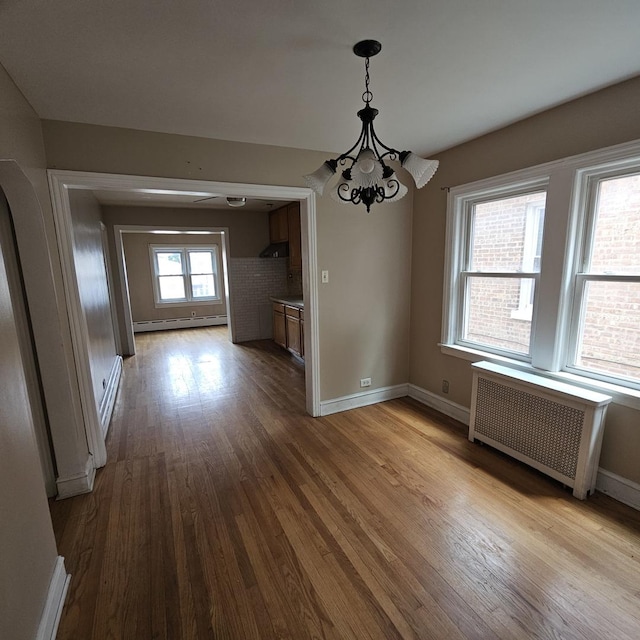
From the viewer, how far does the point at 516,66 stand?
1.80 meters

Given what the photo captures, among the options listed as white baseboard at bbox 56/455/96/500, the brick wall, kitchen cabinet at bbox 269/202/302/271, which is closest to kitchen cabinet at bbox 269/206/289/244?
kitchen cabinet at bbox 269/202/302/271

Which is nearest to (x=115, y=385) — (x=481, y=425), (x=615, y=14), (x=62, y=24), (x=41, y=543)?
(x=41, y=543)

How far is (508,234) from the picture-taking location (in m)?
2.78

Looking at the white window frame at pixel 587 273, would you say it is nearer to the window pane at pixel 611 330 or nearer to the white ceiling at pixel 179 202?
the window pane at pixel 611 330

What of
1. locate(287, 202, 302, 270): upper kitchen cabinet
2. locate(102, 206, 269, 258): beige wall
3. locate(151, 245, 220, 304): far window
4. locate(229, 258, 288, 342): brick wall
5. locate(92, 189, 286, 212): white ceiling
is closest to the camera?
locate(92, 189, 286, 212): white ceiling

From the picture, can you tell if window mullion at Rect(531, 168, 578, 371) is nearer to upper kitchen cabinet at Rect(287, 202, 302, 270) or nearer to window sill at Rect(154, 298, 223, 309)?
upper kitchen cabinet at Rect(287, 202, 302, 270)

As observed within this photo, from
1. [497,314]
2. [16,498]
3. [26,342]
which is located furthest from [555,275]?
[26,342]

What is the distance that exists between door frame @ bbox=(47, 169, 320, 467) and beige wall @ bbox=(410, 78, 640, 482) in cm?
119

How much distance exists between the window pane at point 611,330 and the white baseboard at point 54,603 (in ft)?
10.6

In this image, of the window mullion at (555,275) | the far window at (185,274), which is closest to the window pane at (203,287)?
Result: the far window at (185,274)

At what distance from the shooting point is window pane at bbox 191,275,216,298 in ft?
27.1

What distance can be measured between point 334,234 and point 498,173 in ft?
4.71

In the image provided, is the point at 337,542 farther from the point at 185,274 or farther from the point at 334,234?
the point at 185,274

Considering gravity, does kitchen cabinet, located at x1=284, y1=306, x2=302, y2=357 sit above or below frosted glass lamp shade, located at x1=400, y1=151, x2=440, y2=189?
below
